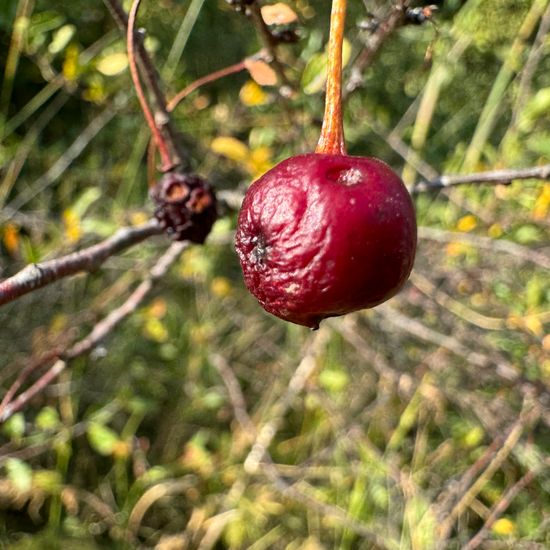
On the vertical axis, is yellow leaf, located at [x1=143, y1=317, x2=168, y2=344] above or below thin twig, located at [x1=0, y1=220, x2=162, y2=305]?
below

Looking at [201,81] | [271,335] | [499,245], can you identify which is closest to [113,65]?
[201,81]

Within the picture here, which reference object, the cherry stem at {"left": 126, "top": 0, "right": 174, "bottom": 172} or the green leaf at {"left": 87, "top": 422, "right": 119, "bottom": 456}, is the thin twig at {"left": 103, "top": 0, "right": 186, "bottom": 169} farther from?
the green leaf at {"left": 87, "top": 422, "right": 119, "bottom": 456}

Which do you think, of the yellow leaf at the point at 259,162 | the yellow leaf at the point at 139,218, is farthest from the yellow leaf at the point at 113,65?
the yellow leaf at the point at 139,218

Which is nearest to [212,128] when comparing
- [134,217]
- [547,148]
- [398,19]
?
[134,217]

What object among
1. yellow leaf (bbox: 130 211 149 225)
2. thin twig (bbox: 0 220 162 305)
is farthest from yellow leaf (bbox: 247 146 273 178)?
thin twig (bbox: 0 220 162 305)

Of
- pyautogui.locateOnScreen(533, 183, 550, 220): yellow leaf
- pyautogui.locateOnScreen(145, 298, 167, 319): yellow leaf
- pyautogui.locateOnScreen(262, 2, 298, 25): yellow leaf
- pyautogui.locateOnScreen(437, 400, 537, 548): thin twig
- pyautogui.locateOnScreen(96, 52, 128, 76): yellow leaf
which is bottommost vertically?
pyautogui.locateOnScreen(437, 400, 537, 548): thin twig

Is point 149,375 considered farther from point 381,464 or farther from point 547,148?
point 547,148

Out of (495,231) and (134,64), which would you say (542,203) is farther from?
(134,64)
